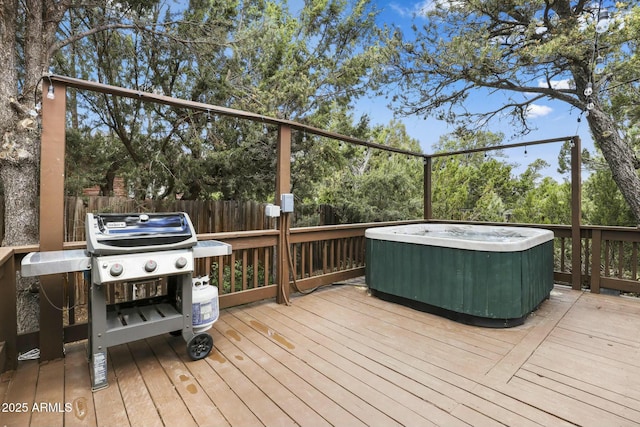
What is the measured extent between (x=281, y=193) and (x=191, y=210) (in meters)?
1.61

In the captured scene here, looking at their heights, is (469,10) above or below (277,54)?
above

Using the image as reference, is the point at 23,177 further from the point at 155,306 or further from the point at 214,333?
the point at 214,333

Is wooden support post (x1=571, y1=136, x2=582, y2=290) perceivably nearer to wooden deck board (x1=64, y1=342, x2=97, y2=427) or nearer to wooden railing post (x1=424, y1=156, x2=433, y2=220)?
wooden railing post (x1=424, y1=156, x2=433, y2=220)

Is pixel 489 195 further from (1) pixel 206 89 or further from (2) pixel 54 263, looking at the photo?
(2) pixel 54 263

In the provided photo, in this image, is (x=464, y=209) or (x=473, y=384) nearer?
(x=473, y=384)

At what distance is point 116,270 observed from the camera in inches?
71.1

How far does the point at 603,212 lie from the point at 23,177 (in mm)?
8039

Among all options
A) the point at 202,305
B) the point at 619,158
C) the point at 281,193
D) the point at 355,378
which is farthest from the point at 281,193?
the point at 619,158

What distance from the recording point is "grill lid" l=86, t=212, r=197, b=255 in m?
1.88

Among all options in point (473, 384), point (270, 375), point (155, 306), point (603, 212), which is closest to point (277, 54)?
point (155, 306)

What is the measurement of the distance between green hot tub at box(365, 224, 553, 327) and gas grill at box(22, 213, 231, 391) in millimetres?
1891

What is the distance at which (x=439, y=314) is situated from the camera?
3.09 m

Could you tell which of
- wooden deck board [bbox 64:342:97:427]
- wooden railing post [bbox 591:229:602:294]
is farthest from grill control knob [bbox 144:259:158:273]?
wooden railing post [bbox 591:229:602:294]

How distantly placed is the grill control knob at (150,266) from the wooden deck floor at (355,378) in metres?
0.70
